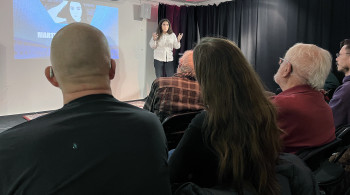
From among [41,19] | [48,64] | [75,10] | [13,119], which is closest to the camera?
[13,119]

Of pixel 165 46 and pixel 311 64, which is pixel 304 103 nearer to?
pixel 311 64

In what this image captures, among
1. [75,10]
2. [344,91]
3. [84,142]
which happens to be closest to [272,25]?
[344,91]

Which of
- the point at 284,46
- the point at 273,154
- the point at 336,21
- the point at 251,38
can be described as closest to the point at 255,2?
the point at 251,38

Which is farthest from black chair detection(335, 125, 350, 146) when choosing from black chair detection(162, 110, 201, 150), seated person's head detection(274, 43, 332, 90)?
black chair detection(162, 110, 201, 150)

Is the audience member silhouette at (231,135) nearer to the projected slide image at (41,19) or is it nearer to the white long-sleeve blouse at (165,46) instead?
the projected slide image at (41,19)

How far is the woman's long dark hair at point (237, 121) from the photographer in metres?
0.94

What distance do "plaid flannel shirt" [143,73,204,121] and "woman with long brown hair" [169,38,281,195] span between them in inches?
46.0

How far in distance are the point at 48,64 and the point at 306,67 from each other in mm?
4146

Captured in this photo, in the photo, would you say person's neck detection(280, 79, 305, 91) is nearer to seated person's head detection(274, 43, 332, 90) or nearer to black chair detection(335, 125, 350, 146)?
seated person's head detection(274, 43, 332, 90)

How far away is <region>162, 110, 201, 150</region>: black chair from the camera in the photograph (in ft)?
6.32

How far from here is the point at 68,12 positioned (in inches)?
186

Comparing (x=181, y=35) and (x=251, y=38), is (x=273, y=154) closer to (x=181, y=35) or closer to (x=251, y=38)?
(x=251, y=38)

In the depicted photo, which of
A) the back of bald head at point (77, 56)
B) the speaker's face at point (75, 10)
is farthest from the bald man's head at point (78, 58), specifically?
the speaker's face at point (75, 10)

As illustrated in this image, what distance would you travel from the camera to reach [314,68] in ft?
5.32
